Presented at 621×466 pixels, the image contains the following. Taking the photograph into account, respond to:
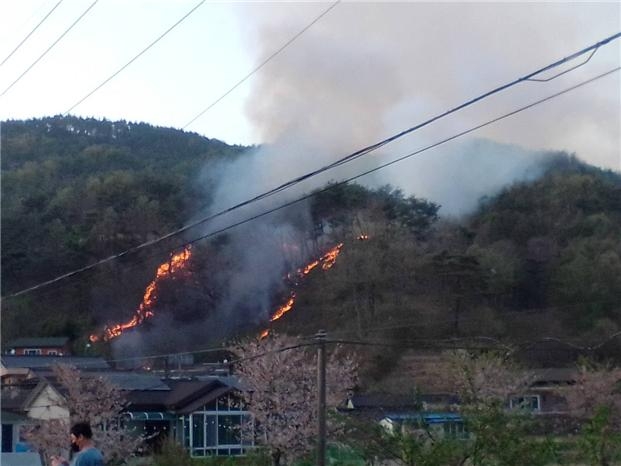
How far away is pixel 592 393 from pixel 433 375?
28.2ft

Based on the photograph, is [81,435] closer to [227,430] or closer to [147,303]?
[227,430]

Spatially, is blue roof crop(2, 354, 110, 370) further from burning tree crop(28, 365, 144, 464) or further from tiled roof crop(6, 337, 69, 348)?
burning tree crop(28, 365, 144, 464)

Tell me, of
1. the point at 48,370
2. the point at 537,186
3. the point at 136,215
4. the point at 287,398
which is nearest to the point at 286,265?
the point at 136,215

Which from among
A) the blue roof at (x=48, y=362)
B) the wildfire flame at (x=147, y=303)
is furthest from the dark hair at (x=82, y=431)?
the wildfire flame at (x=147, y=303)

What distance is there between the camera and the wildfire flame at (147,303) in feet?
163

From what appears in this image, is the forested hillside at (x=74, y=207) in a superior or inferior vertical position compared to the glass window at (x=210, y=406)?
superior

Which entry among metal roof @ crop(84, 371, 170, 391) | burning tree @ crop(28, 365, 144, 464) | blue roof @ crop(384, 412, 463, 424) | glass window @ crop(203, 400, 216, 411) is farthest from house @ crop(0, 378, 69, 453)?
blue roof @ crop(384, 412, 463, 424)

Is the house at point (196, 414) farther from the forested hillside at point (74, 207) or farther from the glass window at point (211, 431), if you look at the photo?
the forested hillside at point (74, 207)

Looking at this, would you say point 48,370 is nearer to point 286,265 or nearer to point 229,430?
point 229,430

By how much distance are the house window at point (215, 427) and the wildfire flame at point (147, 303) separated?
893cm

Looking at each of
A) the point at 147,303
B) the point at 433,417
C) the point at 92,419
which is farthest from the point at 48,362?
the point at 433,417

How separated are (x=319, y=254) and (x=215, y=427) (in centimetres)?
1977

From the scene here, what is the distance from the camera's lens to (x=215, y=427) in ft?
140

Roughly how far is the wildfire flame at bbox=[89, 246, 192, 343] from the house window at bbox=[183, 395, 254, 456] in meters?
8.93
